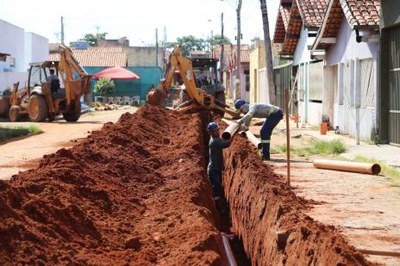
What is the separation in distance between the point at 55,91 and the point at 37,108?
102cm

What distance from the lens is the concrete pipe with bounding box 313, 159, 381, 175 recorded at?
1291cm

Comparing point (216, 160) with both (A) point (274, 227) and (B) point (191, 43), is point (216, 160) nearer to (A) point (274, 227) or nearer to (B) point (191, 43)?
(A) point (274, 227)

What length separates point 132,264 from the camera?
584cm

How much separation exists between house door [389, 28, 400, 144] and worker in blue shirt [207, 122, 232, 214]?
231 inches

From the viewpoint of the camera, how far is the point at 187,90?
931 inches

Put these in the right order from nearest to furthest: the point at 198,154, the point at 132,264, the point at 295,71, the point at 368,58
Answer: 1. the point at 132,264
2. the point at 198,154
3. the point at 368,58
4. the point at 295,71

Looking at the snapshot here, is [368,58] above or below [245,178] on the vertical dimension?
above

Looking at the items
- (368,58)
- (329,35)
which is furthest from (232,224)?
(329,35)

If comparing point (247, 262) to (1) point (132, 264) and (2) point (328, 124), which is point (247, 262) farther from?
(2) point (328, 124)

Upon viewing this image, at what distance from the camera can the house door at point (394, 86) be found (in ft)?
55.1

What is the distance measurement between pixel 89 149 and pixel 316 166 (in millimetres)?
4937

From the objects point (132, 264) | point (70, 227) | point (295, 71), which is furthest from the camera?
point (295, 71)

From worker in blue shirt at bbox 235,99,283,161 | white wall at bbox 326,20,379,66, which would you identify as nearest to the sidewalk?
worker in blue shirt at bbox 235,99,283,161

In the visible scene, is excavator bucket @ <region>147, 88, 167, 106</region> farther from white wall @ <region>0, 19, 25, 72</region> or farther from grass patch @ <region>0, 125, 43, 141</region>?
white wall @ <region>0, 19, 25, 72</region>
